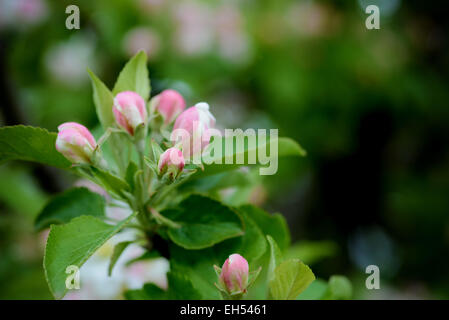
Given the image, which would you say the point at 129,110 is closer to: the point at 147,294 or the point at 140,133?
the point at 140,133

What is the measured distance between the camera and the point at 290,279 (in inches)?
20.6

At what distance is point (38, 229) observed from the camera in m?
0.63

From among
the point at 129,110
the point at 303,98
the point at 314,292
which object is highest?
the point at 303,98

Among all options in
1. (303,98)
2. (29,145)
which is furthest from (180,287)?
(303,98)

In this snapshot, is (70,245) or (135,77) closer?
(70,245)

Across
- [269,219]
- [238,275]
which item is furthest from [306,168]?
[238,275]

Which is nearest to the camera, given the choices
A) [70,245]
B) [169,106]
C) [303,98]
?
[70,245]

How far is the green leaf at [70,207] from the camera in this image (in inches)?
A: 23.7

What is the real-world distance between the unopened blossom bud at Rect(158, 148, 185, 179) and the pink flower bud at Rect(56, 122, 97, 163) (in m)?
0.09

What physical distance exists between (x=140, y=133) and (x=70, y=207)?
146mm

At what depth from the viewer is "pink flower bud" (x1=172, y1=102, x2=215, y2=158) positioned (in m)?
0.53

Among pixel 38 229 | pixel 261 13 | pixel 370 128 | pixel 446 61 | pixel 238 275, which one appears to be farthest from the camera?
pixel 370 128
